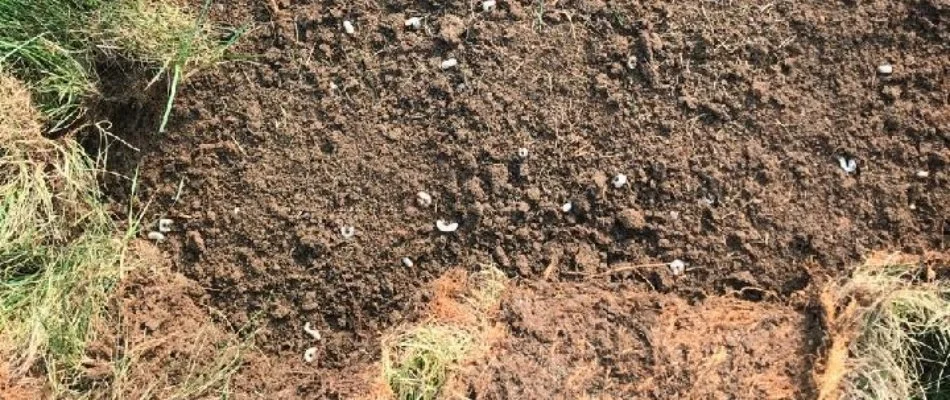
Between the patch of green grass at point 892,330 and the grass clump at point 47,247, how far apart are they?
1.80m

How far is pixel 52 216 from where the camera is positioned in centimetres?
226

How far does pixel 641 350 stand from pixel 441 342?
47 centimetres

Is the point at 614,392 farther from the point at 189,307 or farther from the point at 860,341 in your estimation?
the point at 189,307

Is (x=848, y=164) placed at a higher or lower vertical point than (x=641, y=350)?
higher

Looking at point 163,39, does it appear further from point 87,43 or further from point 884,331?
point 884,331

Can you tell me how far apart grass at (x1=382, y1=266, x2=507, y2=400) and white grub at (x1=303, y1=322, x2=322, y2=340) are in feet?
0.60

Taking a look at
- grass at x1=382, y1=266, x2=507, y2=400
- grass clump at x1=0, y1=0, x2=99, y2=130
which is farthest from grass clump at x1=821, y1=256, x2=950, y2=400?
grass clump at x1=0, y1=0, x2=99, y2=130

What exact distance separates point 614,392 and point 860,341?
23.3 inches

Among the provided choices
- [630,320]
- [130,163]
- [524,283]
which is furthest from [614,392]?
[130,163]

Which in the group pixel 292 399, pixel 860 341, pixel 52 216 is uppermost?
pixel 52 216

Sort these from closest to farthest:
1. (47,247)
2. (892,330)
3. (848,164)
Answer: (892,330), (848,164), (47,247)

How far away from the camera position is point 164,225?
7.61ft

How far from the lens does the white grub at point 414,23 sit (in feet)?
7.47

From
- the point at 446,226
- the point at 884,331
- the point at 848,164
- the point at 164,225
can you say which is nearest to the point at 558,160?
the point at 446,226
